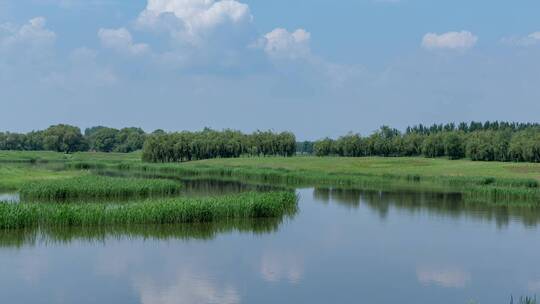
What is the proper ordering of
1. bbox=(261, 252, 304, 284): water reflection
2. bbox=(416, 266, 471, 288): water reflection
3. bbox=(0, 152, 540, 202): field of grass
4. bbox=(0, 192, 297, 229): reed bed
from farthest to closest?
1. bbox=(0, 152, 540, 202): field of grass
2. bbox=(0, 192, 297, 229): reed bed
3. bbox=(261, 252, 304, 284): water reflection
4. bbox=(416, 266, 471, 288): water reflection

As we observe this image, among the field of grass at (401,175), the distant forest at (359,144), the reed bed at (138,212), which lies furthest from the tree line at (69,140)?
the reed bed at (138,212)

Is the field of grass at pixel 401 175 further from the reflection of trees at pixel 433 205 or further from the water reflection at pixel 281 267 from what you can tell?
the water reflection at pixel 281 267

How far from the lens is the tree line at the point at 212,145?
402ft

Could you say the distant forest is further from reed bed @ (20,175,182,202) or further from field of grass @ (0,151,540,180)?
reed bed @ (20,175,182,202)

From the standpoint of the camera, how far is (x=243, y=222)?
3278 centimetres

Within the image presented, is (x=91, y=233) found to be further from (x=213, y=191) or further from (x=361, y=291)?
(x=213, y=191)

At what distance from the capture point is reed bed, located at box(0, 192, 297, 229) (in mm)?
28666

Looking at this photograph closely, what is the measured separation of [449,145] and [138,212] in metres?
84.9

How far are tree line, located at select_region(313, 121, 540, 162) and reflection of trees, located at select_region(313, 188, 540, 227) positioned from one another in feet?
143

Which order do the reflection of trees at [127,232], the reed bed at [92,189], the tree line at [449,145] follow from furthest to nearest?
the tree line at [449,145] < the reed bed at [92,189] < the reflection of trees at [127,232]

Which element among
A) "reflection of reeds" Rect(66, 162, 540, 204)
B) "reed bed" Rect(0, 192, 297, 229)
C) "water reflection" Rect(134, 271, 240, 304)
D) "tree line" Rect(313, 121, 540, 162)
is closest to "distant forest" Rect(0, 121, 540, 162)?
"tree line" Rect(313, 121, 540, 162)

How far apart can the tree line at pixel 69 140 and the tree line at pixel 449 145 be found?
70722 millimetres

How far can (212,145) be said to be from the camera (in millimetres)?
125438

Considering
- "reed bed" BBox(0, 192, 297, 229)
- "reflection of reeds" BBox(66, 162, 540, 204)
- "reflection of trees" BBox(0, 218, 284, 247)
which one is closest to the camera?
"reflection of trees" BBox(0, 218, 284, 247)
